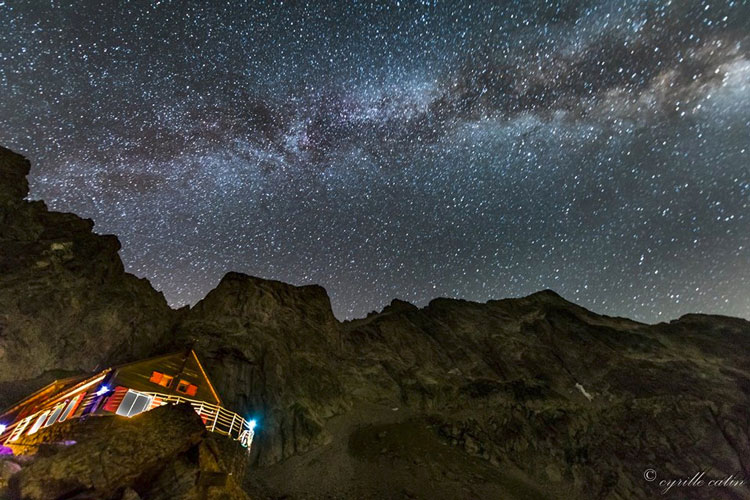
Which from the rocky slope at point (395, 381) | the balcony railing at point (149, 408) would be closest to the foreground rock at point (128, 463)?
the balcony railing at point (149, 408)

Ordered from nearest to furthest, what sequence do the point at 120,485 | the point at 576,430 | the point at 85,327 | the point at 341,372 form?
the point at 120,485, the point at 85,327, the point at 576,430, the point at 341,372

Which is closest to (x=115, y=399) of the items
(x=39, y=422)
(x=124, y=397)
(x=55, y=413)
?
(x=124, y=397)

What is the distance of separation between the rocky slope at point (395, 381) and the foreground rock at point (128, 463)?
17.5 m

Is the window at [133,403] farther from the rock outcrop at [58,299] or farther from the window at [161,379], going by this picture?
the rock outcrop at [58,299]

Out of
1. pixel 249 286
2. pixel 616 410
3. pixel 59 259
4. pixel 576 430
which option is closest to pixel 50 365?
pixel 59 259

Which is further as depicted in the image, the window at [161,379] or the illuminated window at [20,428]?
the window at [161,379]

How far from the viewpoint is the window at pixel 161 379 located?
29461 mm

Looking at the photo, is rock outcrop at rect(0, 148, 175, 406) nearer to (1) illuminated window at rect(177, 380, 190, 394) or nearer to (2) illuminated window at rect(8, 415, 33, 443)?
(2) illuminated window at rect(8, 415, 33, 443)

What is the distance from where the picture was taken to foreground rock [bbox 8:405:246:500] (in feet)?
49.7

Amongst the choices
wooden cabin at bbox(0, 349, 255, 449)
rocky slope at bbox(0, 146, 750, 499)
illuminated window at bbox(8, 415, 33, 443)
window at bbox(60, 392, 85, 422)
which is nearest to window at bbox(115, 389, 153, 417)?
wooden cabin at bbox(0, 349, 255, 449)

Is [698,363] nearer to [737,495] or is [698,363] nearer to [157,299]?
[737,495]

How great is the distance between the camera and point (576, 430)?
5078 cm

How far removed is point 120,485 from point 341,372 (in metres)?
42.2

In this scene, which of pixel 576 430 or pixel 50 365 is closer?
pixel 50 365
